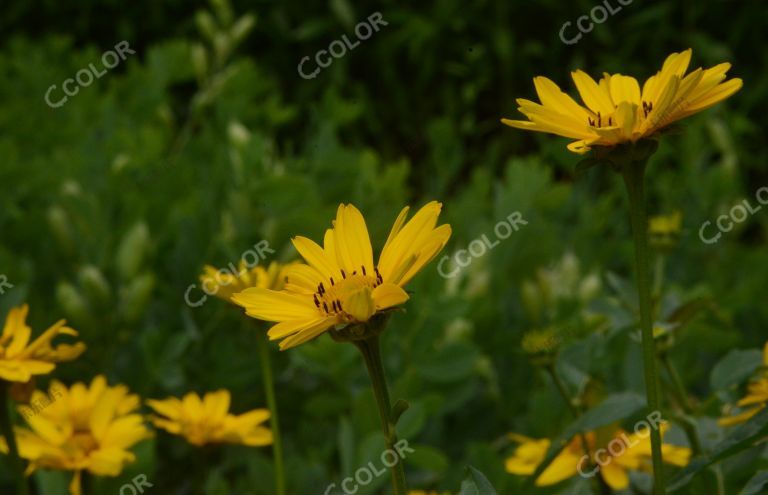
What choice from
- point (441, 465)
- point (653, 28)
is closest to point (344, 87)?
point (653, 28)

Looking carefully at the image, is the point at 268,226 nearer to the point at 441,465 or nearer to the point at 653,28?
the point at 441,465

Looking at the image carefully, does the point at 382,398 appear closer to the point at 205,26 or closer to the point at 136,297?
the point at 136,297

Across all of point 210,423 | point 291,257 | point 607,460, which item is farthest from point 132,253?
point 607,460

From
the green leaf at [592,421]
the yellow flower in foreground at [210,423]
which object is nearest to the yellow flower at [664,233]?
the green leaf at [592,421]

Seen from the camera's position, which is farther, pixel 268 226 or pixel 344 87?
pixel 344 87

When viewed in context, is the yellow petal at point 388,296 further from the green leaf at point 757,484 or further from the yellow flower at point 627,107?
the green leaf at point 757,484
